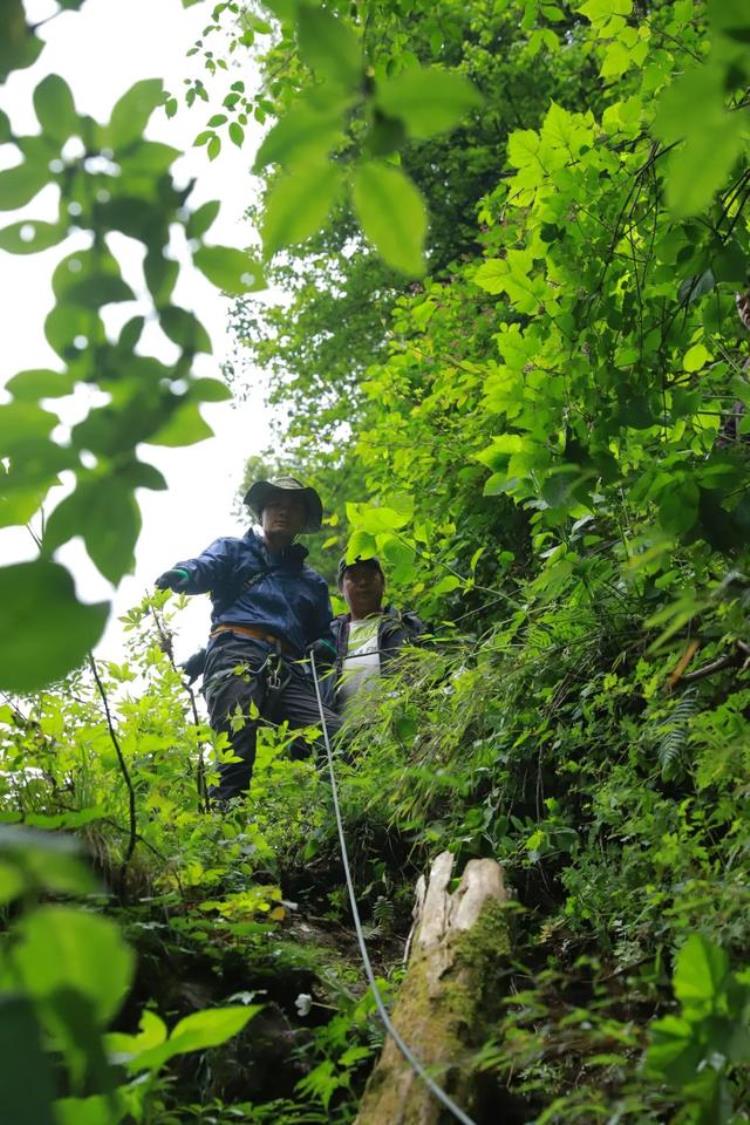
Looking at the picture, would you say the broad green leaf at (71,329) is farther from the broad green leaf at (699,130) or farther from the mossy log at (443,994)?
the mossy log at (443,994)

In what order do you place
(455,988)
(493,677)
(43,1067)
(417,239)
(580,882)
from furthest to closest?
(493,677) → (580,882) → (455,988) → (417,239) → (43,1067)

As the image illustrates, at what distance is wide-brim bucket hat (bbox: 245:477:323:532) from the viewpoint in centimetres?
546

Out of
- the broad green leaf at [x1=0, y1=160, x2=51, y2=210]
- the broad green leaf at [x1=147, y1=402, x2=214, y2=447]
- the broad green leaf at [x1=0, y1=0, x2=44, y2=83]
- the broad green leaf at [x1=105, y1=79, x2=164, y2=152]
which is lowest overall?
the broad green leaf at [x1=147, y1=402, x2=214, y2=447]

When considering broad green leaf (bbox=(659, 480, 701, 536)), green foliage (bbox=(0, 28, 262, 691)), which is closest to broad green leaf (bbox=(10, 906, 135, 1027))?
green foliage (bbox=(0, 28, 262, 691))

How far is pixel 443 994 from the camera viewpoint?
2010 mm

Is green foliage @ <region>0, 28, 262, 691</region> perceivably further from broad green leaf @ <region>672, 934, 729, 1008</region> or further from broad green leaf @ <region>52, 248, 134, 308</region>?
broad green leaf @ <region>672, 934, 729, 1008</region>

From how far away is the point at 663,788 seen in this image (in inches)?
110

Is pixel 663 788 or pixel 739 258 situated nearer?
pixel 739 258

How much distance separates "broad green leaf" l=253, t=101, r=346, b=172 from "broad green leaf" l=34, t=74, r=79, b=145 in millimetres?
194

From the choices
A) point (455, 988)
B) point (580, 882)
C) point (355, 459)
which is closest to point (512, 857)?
point (580, 882)

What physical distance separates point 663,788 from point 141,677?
1783 millimetres

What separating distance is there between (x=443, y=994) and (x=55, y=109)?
1842 mm

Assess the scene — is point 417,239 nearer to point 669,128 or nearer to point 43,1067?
point 669,128

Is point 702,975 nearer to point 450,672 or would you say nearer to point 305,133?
point 305,133
